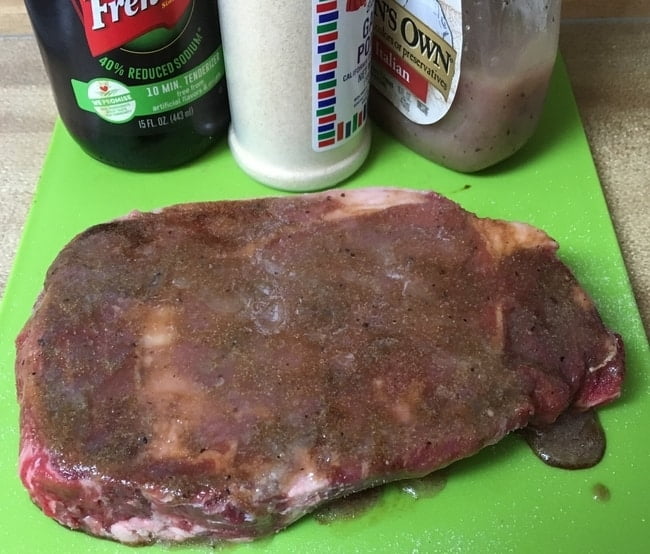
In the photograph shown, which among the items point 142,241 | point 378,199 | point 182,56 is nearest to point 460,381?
point 378,199

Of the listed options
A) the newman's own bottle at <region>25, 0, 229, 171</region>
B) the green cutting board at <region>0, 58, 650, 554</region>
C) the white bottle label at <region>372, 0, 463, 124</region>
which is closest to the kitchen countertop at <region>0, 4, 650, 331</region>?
the green cutting board at <region>0, 58, 650, 554</region>

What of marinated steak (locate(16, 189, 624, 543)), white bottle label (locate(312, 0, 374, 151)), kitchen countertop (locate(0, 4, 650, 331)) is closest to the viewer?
marinated steak (locate(16, 189, 624, 543))

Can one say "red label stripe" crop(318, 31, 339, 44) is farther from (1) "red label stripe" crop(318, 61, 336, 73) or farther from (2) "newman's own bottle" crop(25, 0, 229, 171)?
(2) "newman's own bottle" crop(25, 0, 229, 171)

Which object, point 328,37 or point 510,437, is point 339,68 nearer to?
point 328,37

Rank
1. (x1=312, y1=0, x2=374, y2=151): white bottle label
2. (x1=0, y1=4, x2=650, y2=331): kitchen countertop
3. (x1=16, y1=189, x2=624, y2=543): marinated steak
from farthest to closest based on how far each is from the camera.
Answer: (x1=0, y1=4, x2=650, y2=331): kitchen countertop → (x1=312, y1=0, x2=374, y2=151): white bottle label → (x1=16, y1=189, x2=624, y2=543): marinated steak

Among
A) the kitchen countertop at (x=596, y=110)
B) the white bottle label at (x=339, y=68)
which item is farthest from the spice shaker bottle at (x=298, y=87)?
the kitchen countertop at (x=596, y=110)

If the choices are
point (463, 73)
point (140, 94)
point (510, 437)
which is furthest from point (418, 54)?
point (510, 437)

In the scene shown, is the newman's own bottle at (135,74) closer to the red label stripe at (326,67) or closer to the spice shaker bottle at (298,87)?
the spice shaker bottle at (298,87)

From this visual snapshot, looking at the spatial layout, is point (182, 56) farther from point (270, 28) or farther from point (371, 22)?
point (371, 22)
